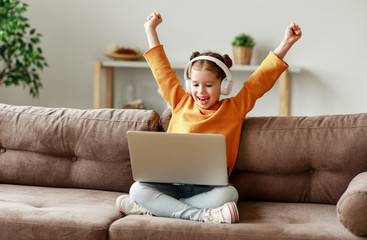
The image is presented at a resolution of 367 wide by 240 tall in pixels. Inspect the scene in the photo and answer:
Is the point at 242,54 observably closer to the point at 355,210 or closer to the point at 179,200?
the point at 179,200

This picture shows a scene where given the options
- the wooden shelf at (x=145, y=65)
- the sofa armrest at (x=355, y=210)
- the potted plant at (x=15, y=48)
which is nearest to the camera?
the sofa armrest at (x=355, y=210)

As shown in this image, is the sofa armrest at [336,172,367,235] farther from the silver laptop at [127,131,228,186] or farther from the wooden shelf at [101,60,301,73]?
the wooden shelf at [101,60,301,73]

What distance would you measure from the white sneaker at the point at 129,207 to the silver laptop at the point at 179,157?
101 millimetres

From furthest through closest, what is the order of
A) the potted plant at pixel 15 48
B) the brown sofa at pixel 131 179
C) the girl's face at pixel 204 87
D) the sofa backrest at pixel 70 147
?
the potted plant at pixel 15 48
the sofa backrest at pixel 70 147
the girl's face at pixel 204 87
the brown sofa at pixel 131 179

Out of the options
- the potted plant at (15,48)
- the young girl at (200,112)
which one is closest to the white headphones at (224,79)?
the young girl at (200,112)

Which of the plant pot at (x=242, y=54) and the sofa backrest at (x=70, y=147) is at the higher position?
the plant pot at (x=242, y=54)

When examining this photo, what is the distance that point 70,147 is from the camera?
2.11 m

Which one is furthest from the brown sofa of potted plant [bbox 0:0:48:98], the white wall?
the white wall

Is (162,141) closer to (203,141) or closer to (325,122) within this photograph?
(203,141)

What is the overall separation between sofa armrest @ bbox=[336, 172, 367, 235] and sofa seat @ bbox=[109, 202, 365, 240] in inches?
1.3

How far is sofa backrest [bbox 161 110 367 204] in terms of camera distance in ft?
5.99

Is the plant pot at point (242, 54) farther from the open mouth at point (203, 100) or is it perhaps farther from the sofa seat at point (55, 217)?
the sofa seat at point (55, 217)

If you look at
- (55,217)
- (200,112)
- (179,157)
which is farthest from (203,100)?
(55,217)

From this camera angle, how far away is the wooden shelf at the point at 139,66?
3.80 meters
